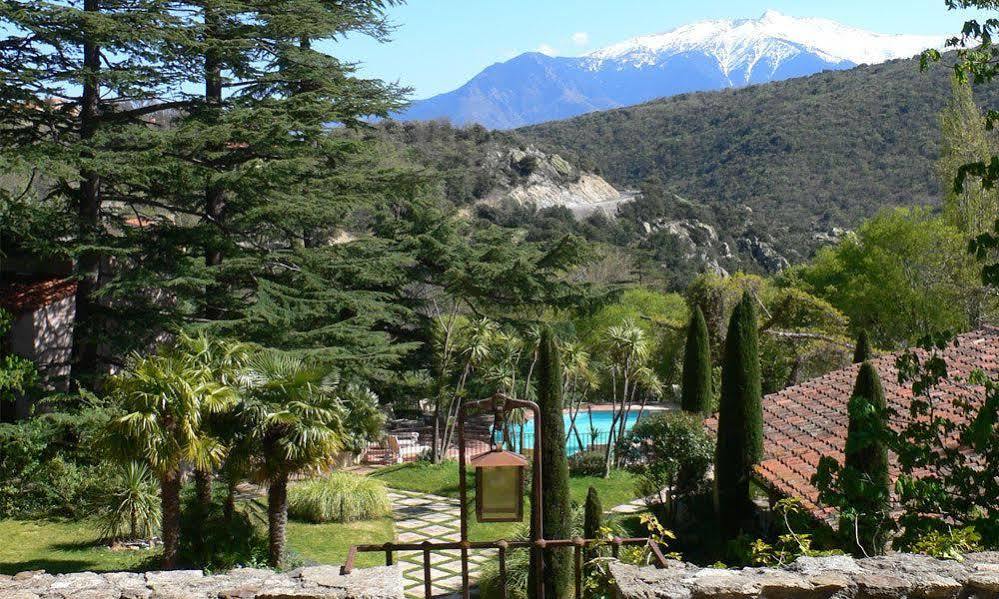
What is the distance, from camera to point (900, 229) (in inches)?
1288

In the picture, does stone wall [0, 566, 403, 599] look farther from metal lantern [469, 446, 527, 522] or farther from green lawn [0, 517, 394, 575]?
green lawn [0, 517, 394, 575]

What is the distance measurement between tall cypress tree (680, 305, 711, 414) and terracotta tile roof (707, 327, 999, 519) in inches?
101

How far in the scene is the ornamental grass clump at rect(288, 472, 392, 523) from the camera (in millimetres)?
17156

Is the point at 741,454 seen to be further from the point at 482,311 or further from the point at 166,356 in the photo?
the point at 482,311

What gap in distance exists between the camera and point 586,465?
70.5ft

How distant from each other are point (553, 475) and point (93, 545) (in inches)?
298

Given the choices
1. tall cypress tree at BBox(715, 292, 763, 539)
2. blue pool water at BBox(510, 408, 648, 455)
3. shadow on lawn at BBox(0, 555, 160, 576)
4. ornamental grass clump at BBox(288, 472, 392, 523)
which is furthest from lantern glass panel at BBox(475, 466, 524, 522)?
blue pool water at BBox(510, 408, 648, 455)

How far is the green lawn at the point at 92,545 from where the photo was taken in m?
13.2

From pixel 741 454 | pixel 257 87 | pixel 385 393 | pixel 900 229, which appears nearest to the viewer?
pixel 741 454

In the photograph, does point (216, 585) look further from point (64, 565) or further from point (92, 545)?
point (92, 545)

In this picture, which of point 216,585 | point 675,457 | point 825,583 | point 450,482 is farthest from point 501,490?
point 450,482

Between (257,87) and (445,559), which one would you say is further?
(257,87)

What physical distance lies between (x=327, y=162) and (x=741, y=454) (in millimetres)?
12208

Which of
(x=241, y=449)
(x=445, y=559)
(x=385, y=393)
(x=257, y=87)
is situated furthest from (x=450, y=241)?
(x=241, y=449)
